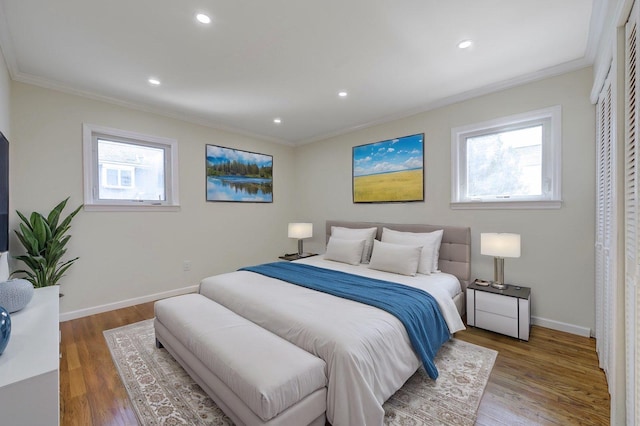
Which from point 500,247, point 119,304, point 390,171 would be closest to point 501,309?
point 500,247

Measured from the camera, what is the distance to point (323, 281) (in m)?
2.58

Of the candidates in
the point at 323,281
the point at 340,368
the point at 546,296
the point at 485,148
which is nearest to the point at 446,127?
the point at 485,148

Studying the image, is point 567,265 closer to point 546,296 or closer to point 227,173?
point 546,296

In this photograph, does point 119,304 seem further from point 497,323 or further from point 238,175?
point 497,323

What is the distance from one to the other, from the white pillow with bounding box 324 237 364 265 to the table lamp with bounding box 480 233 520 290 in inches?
53.8

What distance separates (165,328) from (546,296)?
3.58 meters

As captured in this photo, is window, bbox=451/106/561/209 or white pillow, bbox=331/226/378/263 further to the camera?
white pillow, bbox=331/226/378/263

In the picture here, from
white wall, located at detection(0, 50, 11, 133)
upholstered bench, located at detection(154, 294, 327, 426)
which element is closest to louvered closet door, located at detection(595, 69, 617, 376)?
upholstered bench, located at detection(154, 294, 327, 426)

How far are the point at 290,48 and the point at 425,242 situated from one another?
7.87 feet

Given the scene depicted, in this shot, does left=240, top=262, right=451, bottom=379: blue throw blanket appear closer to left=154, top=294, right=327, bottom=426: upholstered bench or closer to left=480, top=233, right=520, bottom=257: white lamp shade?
left=154, top=294, right=327, bottom=426: upholstered bench

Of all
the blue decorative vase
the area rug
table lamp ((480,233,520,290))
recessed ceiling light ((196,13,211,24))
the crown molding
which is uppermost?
recessed ceiling light ((196,13,211,24))

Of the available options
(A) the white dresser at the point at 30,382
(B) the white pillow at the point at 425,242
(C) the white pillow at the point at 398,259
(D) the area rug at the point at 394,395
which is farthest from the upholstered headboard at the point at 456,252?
(A) the white dresser at the point at 30,382

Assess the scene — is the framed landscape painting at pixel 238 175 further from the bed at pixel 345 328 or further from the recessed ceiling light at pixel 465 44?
the recessed ceiling light at pixel 465 44

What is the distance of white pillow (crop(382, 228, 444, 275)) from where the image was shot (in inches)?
117
